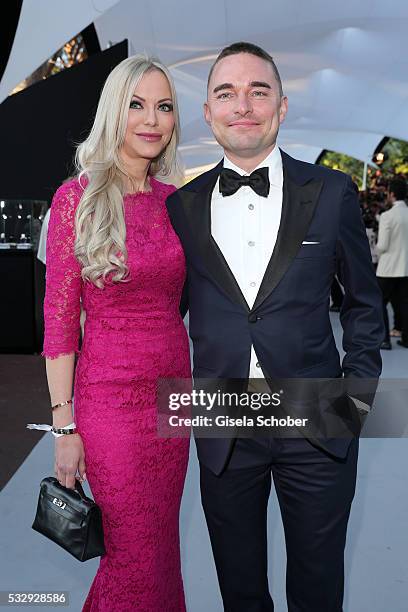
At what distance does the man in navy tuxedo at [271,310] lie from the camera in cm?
193

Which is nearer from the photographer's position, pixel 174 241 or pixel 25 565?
pixel 174 241

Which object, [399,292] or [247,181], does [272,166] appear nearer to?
[247,181]

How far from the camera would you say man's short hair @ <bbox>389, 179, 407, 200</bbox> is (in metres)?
7.68

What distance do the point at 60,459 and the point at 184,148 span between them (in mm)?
36132

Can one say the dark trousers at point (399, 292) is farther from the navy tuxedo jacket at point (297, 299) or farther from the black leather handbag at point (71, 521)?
the black leather handbag at point (71, 521)

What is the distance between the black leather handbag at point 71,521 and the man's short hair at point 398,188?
636 cm

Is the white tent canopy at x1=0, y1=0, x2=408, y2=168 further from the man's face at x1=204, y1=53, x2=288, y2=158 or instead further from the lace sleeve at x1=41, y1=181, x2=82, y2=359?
the man's face at x1=204, y1=53, x2=288, y2=158

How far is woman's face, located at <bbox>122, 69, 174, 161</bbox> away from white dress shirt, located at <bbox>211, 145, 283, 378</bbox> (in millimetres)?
273

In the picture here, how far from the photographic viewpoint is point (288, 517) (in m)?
2.04

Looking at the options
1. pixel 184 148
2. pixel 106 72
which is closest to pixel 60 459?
pixel 106 72

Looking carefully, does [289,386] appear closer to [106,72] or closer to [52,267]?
[52,267]

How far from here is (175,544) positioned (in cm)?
234

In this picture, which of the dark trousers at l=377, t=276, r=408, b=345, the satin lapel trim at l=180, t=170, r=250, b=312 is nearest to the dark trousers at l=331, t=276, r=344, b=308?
the dark trousers at l=377, t=276, r=408, b=345

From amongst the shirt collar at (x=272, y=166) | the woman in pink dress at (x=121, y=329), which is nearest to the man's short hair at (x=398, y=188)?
the woman in pink dress at (x=121, y=329)
